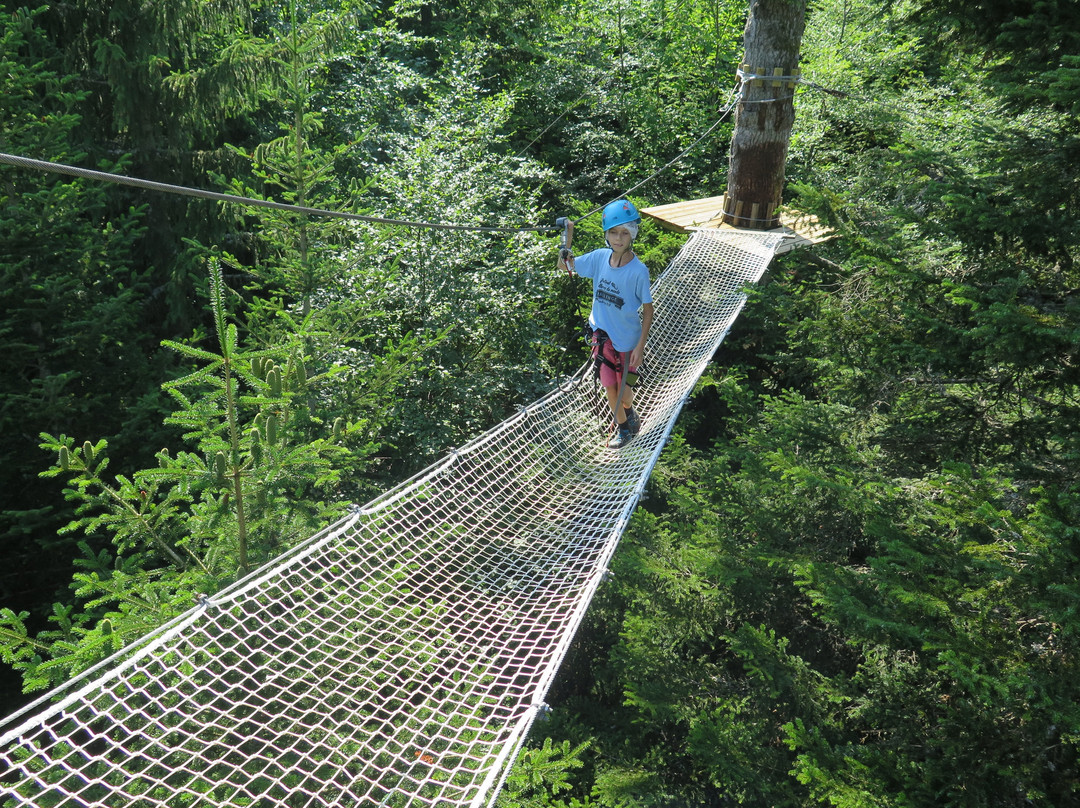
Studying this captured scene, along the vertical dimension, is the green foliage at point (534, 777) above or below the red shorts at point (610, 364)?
below

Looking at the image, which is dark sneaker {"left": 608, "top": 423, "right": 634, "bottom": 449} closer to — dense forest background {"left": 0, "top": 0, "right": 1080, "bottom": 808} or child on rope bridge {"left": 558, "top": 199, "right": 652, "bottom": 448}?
child on rope bridge {"left": 558, "top": 199, "right": 652, "bottom": 448}

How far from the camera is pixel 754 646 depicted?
2939mm

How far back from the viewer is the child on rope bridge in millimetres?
3477

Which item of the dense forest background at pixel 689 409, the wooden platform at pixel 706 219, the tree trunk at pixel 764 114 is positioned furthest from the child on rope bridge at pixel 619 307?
the tree trunk at pixel 764 114

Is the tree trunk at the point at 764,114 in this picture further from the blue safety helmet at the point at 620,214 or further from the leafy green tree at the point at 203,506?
the leafy green tree at the point at 203,506

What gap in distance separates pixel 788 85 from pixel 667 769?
4166 mm

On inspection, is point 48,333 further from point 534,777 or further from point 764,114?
point 764,114

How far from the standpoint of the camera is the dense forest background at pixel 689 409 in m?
1.99

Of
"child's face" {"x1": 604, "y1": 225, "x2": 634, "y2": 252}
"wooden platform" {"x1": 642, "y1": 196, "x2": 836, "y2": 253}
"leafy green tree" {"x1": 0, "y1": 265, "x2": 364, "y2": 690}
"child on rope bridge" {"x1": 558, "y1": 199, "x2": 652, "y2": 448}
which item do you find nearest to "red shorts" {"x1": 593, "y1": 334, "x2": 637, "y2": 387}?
"child on rope bridge" {"x1": 558, "y1": 199, "x2": 652, "y2": 448}

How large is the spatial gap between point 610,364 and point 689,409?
2.17 metres

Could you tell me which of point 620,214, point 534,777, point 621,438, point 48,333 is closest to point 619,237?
point 620,214

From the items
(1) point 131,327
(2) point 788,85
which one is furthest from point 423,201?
(2) point 788,85

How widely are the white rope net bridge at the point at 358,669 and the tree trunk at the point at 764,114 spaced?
173 cm

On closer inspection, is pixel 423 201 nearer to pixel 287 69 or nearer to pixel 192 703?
pixel 287 69
